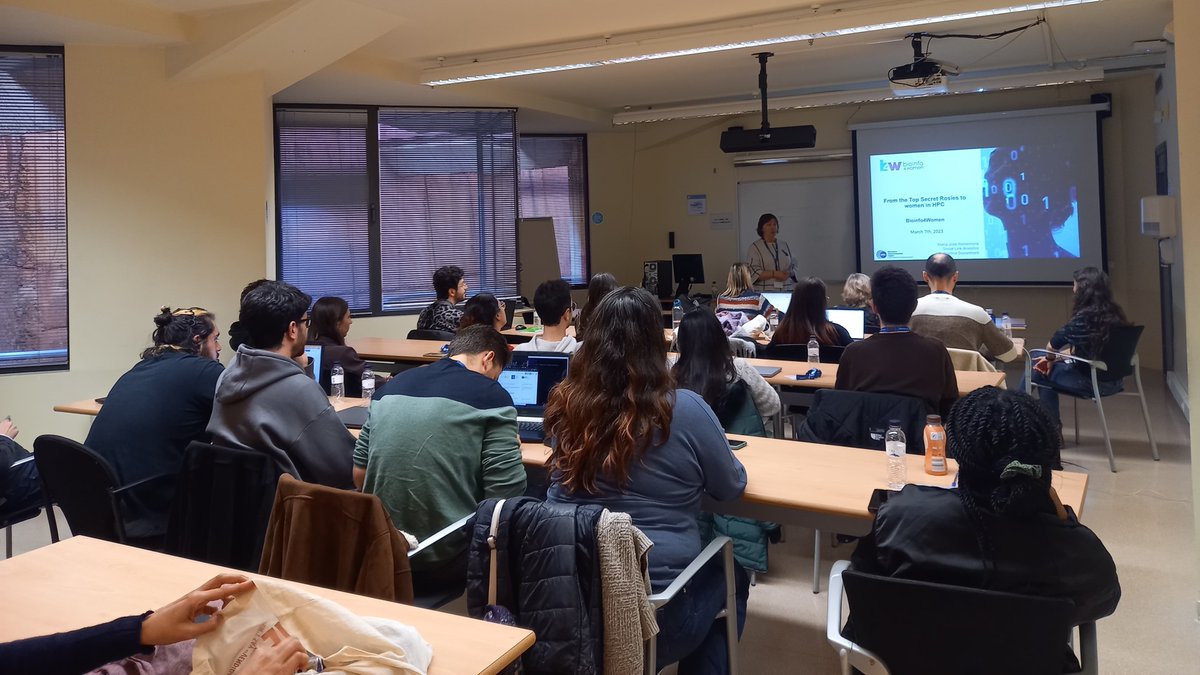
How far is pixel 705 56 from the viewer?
7.07m

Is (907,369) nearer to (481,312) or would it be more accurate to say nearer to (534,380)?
(534,380)

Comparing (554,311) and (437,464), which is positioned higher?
(554,311)

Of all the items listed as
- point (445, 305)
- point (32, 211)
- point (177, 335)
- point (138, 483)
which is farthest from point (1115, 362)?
point (32, 211)

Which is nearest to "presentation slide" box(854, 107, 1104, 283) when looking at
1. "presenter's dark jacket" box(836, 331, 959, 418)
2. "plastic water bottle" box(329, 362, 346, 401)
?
"presenter's dark jacket" box(836, 331, 959, 418)

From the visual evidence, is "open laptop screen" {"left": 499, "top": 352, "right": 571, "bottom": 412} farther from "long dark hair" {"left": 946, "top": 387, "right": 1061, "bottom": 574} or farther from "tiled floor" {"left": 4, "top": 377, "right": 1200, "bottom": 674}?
"long dark hair" {"left": 946, "top": 387, "right": 1061, "bottom": 574}

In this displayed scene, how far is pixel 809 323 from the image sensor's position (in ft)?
16.0

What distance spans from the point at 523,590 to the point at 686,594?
0.50m

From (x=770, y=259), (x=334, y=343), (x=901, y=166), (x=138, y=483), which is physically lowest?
(x=138, y=483)

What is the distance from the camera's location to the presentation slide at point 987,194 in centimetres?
819

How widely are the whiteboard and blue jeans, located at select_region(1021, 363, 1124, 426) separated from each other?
14.0 feet

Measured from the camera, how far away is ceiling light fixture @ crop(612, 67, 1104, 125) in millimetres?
7484

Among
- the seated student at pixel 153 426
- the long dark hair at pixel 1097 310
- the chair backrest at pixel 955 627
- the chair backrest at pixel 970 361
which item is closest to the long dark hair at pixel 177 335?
the seated student at pixel 153 426

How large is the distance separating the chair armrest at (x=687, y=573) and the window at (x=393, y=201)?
610 centimetres

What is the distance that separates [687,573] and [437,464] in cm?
81
